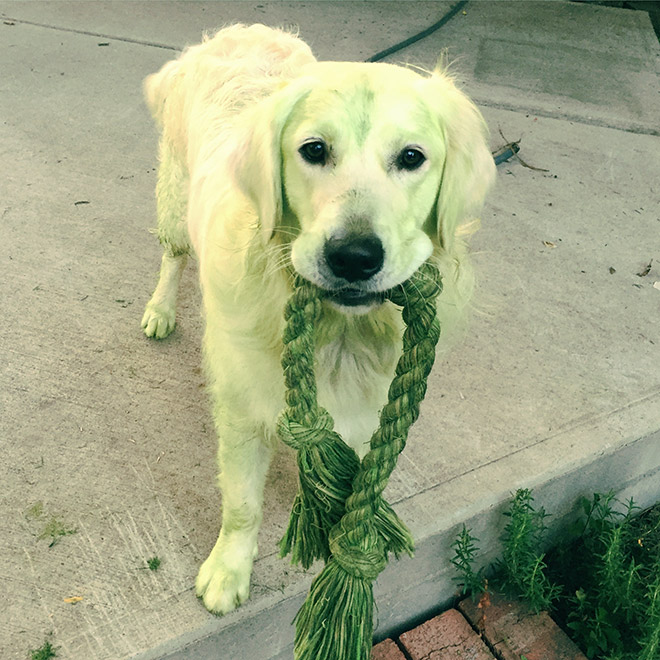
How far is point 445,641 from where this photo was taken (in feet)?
7.40

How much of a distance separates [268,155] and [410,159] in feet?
1.03

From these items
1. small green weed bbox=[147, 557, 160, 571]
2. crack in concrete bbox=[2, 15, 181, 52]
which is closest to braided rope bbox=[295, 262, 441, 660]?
small green weed bbox=[147, 557, 160, 571]

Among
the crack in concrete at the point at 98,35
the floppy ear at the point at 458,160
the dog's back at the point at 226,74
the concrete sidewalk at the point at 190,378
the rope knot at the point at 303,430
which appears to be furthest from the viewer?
the crack in concrete at the point at 98,35

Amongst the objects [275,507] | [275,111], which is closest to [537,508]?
[275,507]

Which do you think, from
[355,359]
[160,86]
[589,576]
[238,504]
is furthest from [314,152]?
[589,576]

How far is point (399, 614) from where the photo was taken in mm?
2309

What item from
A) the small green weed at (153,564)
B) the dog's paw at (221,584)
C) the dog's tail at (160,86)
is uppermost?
the dog's tail at (160,86)

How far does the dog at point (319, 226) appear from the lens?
1.45 metres

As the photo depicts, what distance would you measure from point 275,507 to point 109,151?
8.28ft

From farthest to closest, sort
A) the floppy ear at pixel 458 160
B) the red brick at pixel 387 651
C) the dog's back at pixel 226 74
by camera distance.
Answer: the dog's back at pixel 226 74, the red brick at pixel 387 651, the floppy ear at pixel 458 160

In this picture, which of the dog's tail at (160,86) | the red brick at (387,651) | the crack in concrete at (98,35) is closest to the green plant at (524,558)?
the red brick at (387,651)

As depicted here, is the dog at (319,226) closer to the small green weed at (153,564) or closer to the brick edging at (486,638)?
the small green weed at (153,564)

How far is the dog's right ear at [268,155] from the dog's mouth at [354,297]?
222 millimetres

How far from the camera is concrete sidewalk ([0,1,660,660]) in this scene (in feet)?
6.64
